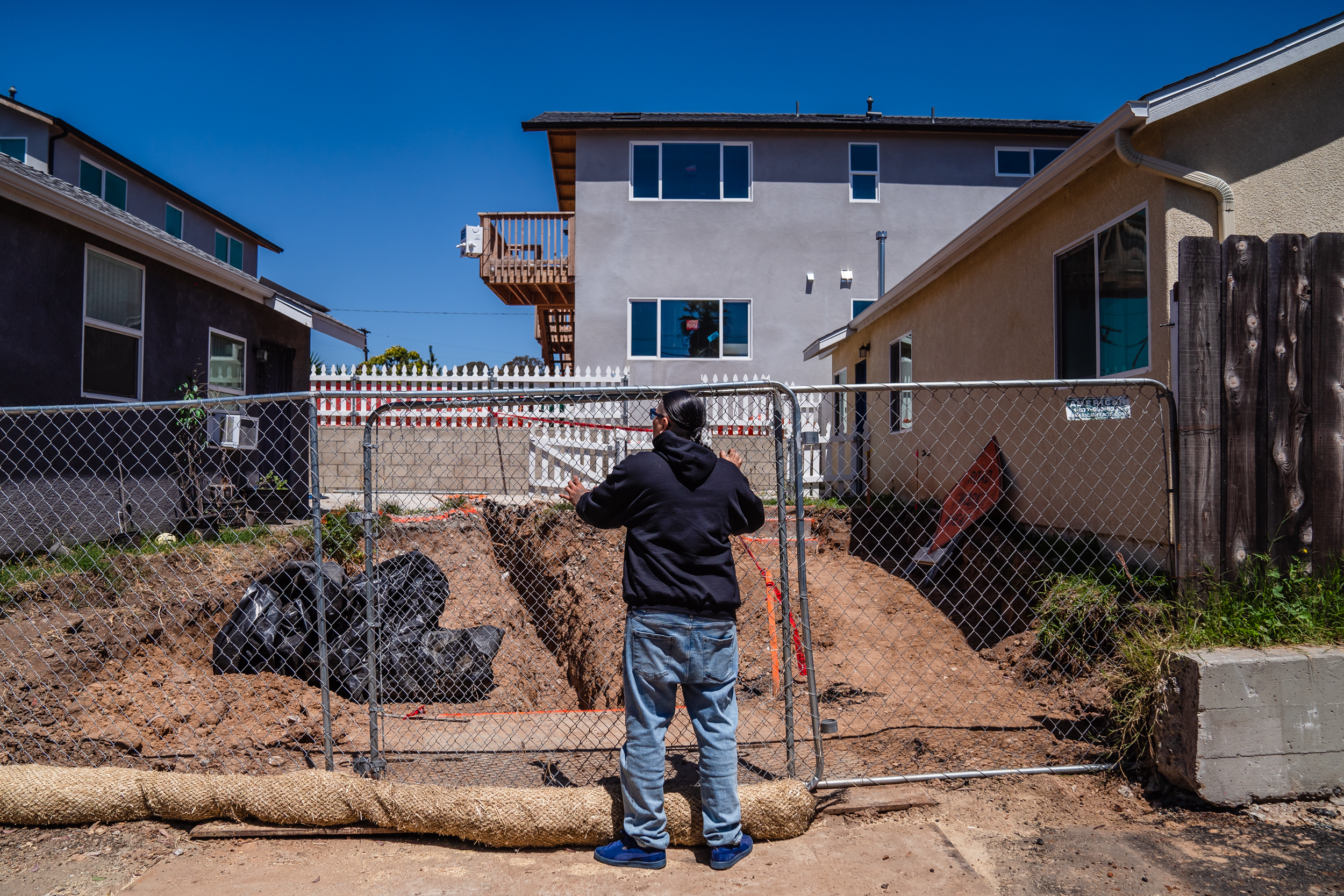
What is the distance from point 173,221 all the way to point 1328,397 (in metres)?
20.5

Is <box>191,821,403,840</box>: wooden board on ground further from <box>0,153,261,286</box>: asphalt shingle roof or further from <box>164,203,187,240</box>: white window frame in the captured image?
<box>164,203,187,240</box>: white window frame

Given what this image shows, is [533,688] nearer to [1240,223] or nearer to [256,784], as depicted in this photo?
[256,784]

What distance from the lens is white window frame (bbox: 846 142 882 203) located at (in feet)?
50.5

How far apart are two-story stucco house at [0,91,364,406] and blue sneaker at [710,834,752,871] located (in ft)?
25.6

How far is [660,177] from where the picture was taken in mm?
15070

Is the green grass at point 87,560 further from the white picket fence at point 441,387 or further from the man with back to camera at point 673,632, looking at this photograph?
the man with back to camera at point 673,632

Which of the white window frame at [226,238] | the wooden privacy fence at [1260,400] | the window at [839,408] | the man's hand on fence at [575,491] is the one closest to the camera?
the man's hand on fence at [575,491]

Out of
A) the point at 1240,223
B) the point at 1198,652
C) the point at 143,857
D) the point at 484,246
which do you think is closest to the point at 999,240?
the point at 1240,223

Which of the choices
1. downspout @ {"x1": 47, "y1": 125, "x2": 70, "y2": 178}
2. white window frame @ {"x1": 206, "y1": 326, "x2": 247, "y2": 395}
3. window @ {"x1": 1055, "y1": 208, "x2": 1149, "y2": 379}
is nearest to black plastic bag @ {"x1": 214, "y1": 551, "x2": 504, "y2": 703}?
window @ {"x1": 1055, "y1": 208, "x2": 1149, "y2": 379}

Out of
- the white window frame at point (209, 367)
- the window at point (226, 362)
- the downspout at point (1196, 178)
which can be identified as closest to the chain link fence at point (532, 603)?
the white window frame at point (209, 367)

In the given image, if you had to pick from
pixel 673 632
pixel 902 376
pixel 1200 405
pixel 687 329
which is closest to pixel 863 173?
pixel 687 329

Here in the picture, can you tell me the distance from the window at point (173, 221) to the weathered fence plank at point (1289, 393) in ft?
64.9

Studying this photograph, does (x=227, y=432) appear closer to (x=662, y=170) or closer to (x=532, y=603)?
(x=532, y=603)

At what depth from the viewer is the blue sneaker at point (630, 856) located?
9.64 ft
